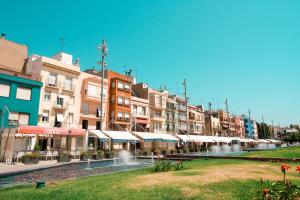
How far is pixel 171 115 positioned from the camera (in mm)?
67812

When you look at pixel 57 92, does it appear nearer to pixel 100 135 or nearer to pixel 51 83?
pixel 51 83

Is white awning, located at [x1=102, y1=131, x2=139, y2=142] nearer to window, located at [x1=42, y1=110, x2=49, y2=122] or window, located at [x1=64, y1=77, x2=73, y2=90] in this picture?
window, located at [x1=42, y1=110, x2=49, y2=122]

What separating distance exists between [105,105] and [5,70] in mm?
18200

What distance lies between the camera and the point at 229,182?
28.7 ft

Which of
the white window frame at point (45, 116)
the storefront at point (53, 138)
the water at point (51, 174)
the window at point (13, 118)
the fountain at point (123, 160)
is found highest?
the white window frame at point (45, 116)

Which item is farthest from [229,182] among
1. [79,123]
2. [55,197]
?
[79,123]

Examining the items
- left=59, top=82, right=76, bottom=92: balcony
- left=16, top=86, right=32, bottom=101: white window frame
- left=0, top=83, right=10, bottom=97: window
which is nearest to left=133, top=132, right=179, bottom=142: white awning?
left=59, top=82, right=76, bottom=92: balcony

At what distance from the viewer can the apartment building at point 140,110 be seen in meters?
53.4

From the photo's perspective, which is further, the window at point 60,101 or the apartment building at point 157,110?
the apartment building at point 157,110

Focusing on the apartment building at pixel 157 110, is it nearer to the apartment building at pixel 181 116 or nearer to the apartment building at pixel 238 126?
the apartment building at pixel 181 116

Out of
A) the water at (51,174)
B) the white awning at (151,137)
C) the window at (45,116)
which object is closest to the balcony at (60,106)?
the window at (45,116)

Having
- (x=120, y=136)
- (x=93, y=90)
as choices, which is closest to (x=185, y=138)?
(x=120, y=136)

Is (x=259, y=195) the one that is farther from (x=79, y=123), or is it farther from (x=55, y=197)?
(x=79, y=123)

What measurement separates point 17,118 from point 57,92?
24.8 feet
